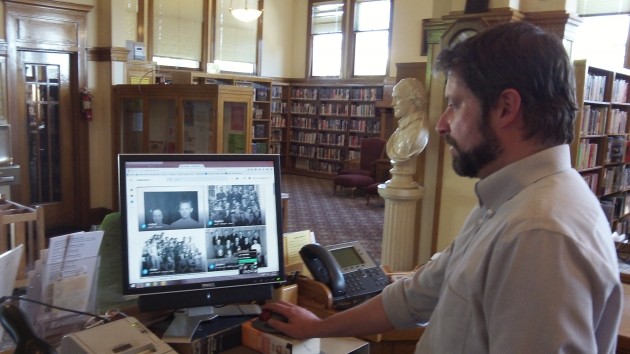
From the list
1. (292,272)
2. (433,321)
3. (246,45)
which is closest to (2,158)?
(292,272)

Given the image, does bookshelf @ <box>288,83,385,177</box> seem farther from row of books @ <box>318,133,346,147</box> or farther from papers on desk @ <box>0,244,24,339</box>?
papers on desk @ <box>0,244,24,339</box>

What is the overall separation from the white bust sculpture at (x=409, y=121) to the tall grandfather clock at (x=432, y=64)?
0.65 ft

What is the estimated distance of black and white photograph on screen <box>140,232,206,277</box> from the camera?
134 cm

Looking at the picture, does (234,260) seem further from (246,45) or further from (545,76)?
(246,45)

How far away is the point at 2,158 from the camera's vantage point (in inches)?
204

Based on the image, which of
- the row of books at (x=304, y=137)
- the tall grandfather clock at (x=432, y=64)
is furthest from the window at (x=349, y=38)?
the tall grandfather clock at (x=432, y=64)

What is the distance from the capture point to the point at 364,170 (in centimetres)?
934

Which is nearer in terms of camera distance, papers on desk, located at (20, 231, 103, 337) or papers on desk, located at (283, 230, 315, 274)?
papers on desk, located at (20, 231, 103, 337)

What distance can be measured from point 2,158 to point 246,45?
6.36m

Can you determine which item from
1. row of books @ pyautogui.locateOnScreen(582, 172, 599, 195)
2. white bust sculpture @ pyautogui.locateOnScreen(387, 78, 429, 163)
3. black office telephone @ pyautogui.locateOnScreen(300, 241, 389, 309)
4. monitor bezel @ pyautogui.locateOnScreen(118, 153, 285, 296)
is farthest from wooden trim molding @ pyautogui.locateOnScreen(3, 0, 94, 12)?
row of books @ pyautogui.locateOnScreen(582, 172, 599, 195)

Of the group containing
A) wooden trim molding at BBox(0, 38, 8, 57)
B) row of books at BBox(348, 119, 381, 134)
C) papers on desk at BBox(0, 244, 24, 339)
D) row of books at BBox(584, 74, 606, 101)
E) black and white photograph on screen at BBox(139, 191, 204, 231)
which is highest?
wooden trim molding at BBox(0, 38, 8, 57)

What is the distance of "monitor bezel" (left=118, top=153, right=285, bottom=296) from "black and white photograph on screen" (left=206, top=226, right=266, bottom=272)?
4 cm

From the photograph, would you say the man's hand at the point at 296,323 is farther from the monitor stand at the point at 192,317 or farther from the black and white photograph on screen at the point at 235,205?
the black and white photograph on screen at the point at 235,205

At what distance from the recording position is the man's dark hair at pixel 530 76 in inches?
36.7
